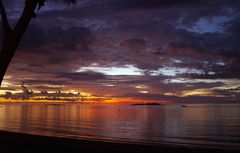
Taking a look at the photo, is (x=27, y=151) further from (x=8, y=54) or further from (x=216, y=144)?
(x=216, y=144)

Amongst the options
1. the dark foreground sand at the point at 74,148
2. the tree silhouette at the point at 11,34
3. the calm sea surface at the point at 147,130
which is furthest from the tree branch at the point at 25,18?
the calm sea surface at the point at 147,130

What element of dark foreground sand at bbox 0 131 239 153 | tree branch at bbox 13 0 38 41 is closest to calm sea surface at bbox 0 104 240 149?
dark foreground sand at bbox 0 131 239 153

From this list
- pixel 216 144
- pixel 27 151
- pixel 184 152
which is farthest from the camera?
pixel 216 144

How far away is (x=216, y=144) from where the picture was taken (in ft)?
108

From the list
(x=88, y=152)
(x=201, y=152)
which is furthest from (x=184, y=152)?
(x=88, y=152)

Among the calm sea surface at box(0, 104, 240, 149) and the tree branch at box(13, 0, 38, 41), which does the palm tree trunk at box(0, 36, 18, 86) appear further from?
the calm sea surface at box(0, 104, 240, 149)

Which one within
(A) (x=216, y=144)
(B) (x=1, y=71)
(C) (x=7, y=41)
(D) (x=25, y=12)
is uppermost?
(D) (x=25, y=12)

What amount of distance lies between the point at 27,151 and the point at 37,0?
11935 millimetres

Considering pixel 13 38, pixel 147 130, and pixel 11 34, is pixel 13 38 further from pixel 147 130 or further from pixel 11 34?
pixel 147 130

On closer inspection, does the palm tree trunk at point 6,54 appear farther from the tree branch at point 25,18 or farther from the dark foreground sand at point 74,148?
the dark foreground sand at point 74,148

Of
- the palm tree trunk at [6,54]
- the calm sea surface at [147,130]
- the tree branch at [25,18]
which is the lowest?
the calm sea surface at [147,130]

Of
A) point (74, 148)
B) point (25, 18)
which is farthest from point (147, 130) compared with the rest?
point (25, 18)

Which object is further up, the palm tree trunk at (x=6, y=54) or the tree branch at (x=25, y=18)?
the tree branch at (x=25, y=18)

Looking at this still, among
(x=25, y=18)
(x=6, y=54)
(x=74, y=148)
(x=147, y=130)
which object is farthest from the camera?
(x=147, y=130)
